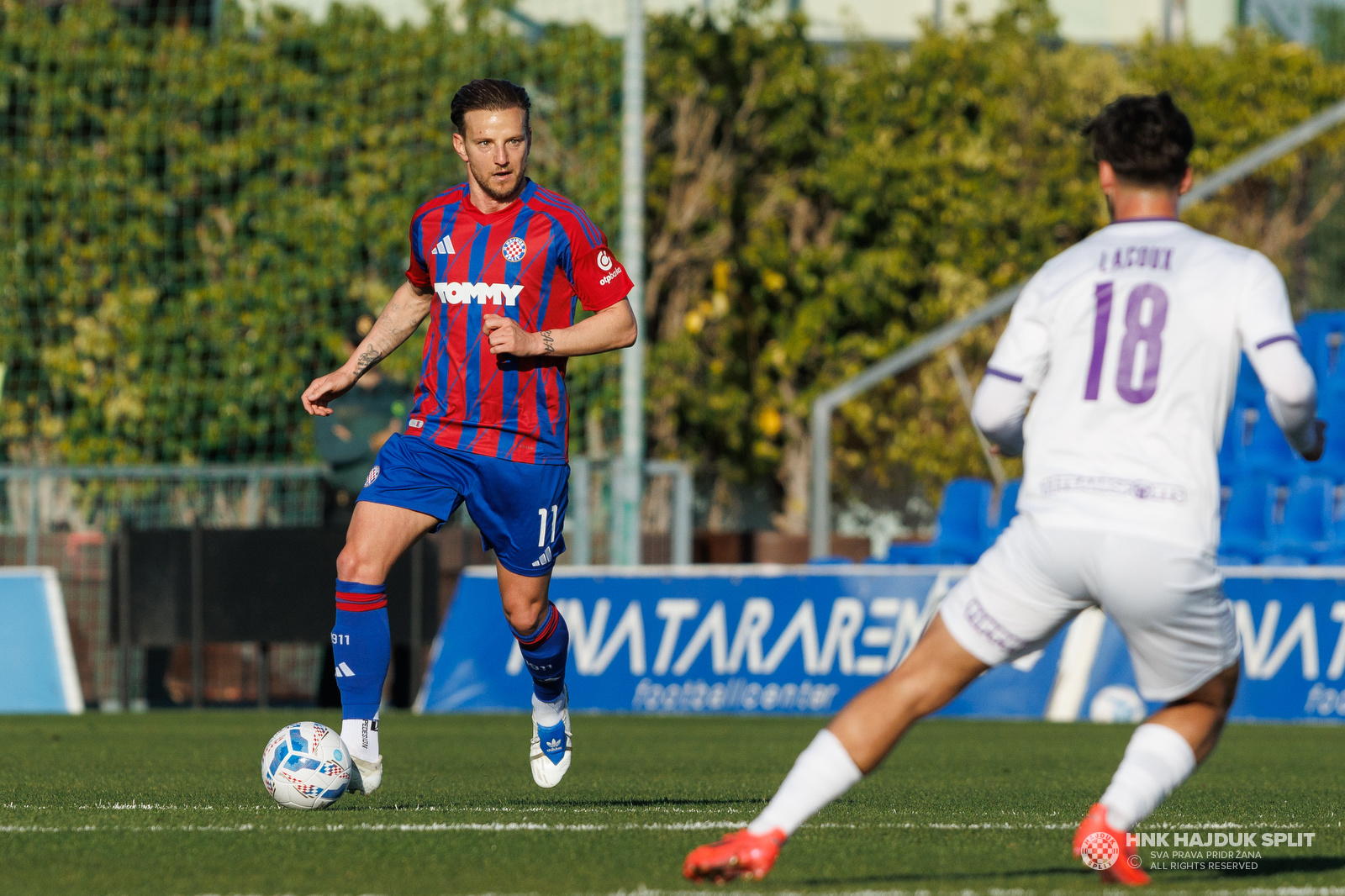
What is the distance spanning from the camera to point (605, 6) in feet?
65.9

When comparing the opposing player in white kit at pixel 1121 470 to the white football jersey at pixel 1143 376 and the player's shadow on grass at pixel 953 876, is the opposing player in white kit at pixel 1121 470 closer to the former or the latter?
the white football jersey at pixel 1143 376

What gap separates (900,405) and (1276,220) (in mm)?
4413

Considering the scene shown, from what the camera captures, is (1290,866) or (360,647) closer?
(1290,866)

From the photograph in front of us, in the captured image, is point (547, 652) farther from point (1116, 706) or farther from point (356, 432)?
point (356, 432)

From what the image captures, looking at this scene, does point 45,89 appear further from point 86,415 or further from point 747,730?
point 747,730

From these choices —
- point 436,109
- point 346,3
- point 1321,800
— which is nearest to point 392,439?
point 1321,800

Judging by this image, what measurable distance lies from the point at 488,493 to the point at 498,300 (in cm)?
59

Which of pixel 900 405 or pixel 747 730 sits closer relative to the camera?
pixel 747 730

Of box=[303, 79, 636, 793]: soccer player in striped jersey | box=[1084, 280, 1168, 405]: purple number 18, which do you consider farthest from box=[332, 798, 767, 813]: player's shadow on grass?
box=[1084, 280, 1168, 405]: purple number 18

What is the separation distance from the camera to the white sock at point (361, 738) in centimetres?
556

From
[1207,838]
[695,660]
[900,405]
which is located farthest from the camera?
[900,405]

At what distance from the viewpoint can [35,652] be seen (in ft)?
41.4

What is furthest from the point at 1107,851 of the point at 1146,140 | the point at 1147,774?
the point at 1146,140

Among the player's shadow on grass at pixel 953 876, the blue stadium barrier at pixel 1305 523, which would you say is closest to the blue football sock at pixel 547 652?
the player's shadow on grass at pixel 953 876
